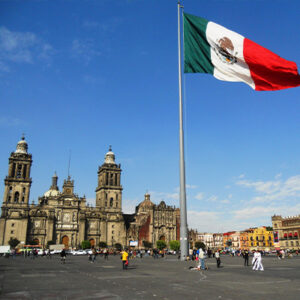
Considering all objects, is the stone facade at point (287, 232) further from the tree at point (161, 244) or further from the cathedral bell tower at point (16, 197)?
the cathedral bell tower at point (16, 197)

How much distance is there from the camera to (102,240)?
100 m

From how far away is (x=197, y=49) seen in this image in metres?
19.4

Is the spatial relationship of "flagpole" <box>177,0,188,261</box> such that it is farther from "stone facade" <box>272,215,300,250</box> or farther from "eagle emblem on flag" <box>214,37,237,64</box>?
"stone facade" <box>272,215,300,250</box>

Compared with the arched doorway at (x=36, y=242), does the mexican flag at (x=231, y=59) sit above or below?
above

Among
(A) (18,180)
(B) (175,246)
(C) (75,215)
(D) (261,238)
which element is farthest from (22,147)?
(D) (261,238)

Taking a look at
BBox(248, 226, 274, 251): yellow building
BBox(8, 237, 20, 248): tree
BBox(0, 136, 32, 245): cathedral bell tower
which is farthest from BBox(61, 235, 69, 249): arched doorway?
BBox(248, 226, 274, 251): yellow building

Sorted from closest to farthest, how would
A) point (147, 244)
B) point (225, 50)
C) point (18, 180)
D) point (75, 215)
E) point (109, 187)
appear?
point (225, 50)
point (18, 180)
point (75, 215)
point (147, 244)
point (109, 187)

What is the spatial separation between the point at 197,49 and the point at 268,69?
4.54 m

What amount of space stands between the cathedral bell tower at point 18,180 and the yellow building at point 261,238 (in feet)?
305

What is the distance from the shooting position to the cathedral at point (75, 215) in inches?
3590

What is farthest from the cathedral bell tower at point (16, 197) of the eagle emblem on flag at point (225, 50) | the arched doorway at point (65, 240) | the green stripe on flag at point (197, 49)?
the eagle emblem on flag at point (225, 50)

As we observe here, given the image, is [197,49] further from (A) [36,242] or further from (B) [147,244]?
(B) [147,244]

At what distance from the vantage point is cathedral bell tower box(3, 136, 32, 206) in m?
92.1

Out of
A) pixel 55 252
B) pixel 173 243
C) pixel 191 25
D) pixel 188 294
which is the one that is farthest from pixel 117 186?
pixel 188 294
